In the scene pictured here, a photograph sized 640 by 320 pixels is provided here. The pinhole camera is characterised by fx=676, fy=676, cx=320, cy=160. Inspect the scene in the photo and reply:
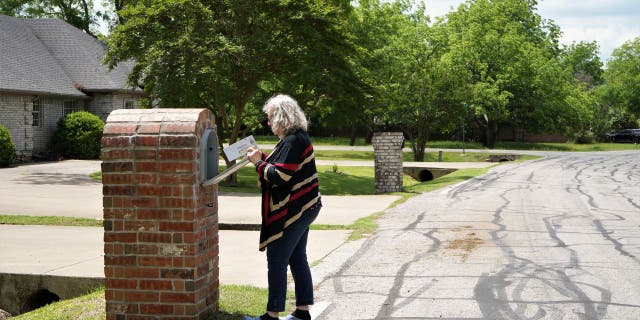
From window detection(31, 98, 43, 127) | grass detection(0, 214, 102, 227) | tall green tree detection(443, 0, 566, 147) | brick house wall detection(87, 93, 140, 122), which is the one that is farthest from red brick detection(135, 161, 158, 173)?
tall green tree detection(443, 0, 566, 147)

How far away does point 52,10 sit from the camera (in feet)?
159

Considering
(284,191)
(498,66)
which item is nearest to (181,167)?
(284,191)

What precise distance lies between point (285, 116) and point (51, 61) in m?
31.2

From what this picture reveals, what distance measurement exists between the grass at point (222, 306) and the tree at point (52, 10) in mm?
45378

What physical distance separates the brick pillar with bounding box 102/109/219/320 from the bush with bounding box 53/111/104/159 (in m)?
27.6

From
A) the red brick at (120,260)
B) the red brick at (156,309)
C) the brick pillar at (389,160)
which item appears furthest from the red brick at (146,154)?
the brick pillar at (389,160)

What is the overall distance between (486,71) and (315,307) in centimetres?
4252

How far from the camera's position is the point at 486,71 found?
1825 inches

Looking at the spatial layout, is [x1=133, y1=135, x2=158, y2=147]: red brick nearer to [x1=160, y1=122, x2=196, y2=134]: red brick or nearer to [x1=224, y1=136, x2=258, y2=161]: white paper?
[x1=160, y1=122, x2=196, y2=134]: red brick

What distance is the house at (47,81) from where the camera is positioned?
2939cm

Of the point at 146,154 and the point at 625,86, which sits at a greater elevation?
the point at 625,86

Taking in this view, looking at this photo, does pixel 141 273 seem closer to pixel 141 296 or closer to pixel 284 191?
pixel 141 296

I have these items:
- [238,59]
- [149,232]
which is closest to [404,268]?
[149,232]

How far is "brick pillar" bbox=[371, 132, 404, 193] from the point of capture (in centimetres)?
1991
